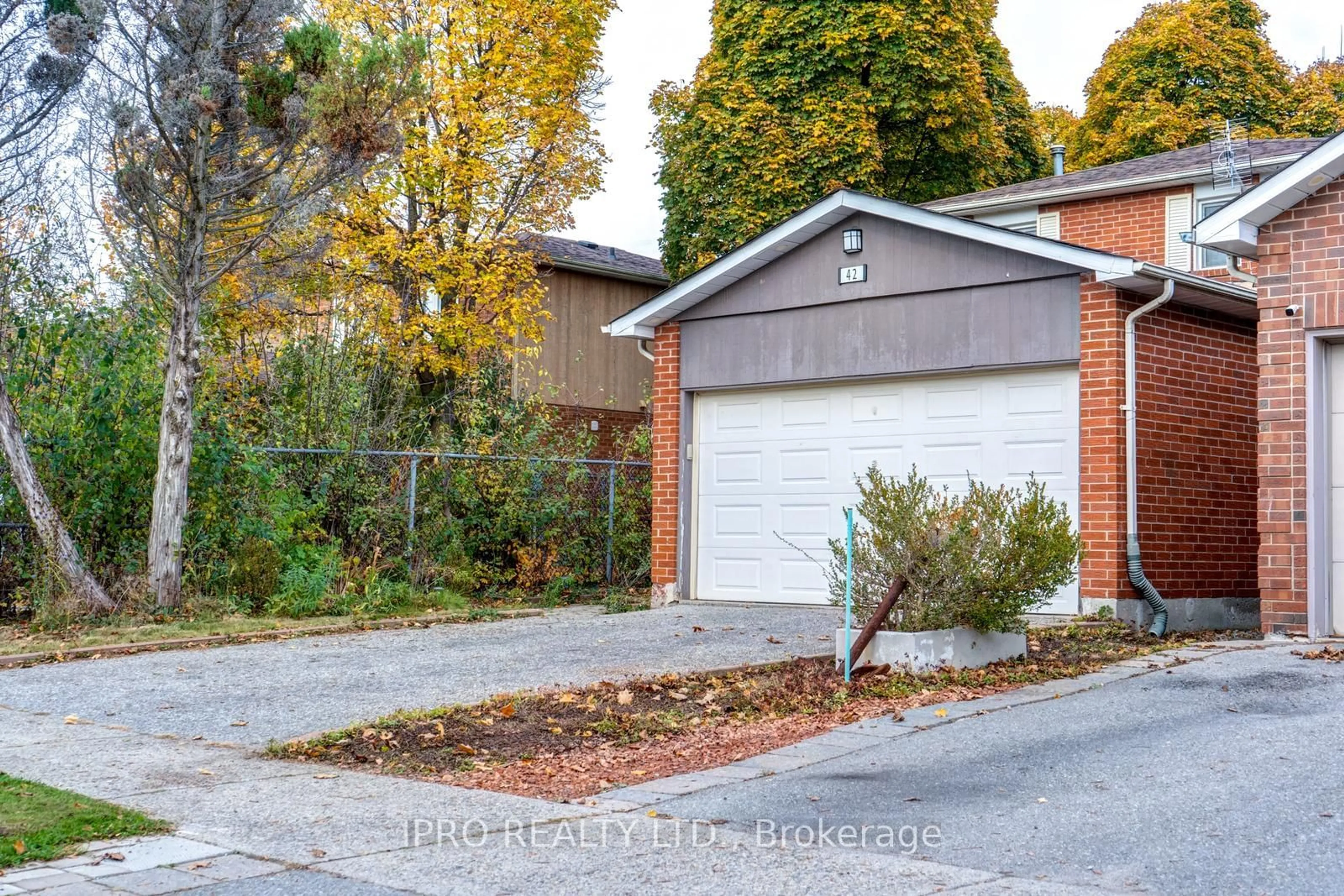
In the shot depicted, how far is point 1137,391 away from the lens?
12.1 m

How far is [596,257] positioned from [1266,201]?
19727mm

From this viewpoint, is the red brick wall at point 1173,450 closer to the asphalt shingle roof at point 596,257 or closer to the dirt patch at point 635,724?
the dirt patch at point 635,724

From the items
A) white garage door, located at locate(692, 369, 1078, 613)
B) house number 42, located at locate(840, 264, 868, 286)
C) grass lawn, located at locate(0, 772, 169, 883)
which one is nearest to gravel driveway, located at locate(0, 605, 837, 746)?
white garage door, located at locate(692, 369, 1078, 613)

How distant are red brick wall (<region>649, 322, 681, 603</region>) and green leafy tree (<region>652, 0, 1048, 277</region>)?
14.2m

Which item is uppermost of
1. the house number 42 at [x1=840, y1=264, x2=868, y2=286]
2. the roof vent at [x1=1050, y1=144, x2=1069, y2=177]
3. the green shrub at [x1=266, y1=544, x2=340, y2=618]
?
the roof vent at [x1=1050, y1=144, x2=1069, y2=177]

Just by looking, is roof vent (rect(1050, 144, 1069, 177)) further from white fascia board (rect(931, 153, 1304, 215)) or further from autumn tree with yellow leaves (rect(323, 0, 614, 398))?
autumn tree with yellow leaves (rect(323, 0, 614, 398))

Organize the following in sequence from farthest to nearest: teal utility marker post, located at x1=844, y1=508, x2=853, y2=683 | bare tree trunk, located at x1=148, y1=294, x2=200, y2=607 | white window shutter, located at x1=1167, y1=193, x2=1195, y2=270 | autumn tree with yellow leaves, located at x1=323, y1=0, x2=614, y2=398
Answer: autumn tree with yellow leaves, located at x1=323, y1=0, x2=614, y2=398
white window shutter, located at x1=1167, y1=193, x2=1195, y2=270
bare tree trunk, located at x1=148, y1=294, x2=200, y2=607
teal utility marker post, located at x1=844, y1=508, x2=853, y2=683

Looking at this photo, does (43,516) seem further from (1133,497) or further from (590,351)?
(590,351)

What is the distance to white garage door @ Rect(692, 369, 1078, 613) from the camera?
40.8 feet

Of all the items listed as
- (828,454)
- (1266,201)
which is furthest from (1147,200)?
(1266,201)

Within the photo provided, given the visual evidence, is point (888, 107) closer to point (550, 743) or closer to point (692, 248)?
point (692, 248)

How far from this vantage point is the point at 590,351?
27422 mm

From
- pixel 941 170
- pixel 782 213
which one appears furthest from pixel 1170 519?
pixel 941 170

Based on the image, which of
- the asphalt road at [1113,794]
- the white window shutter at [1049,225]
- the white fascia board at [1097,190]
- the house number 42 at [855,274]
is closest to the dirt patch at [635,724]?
the asphalt road at [1113,794]
